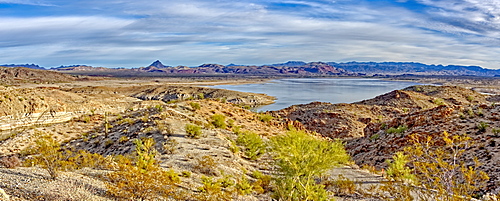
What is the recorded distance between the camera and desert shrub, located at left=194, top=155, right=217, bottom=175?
38.5 ft

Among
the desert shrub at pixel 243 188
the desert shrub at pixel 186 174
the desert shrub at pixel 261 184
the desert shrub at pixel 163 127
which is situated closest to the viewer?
the desert shrub at pixel 243 188

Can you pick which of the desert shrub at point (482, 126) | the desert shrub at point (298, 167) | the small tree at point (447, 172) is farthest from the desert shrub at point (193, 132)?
the desert shrub at point (482, 126)

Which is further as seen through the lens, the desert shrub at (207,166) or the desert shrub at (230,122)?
the desert shrub at (230,122)

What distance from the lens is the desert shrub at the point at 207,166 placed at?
38.5ft

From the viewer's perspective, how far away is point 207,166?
1198 cm

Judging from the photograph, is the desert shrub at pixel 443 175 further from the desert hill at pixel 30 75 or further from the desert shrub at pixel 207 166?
the desert hill at pixel 30 75

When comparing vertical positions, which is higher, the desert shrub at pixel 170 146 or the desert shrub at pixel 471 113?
the desert shrub at pixel 471 113

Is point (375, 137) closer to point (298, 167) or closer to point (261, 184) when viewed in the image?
point (261, 184)

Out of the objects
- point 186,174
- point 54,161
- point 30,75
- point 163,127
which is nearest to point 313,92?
point 163,127

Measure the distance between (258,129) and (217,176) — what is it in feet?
38.2

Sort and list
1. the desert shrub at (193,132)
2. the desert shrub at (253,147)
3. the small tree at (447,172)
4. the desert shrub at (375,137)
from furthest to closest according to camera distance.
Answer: the desert shrub at (375,137) < the desert shrub at (193,132) < the desert shrub at (253,147) < the small tree at (447,172)

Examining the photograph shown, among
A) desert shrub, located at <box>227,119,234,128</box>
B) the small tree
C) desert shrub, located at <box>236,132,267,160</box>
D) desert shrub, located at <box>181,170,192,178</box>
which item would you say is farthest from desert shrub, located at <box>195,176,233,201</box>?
desert shrub, located at <box>227,119,234,128</box>

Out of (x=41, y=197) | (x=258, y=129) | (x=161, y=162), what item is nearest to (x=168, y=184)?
(x=41, y=197)

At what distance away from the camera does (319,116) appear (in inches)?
1324
